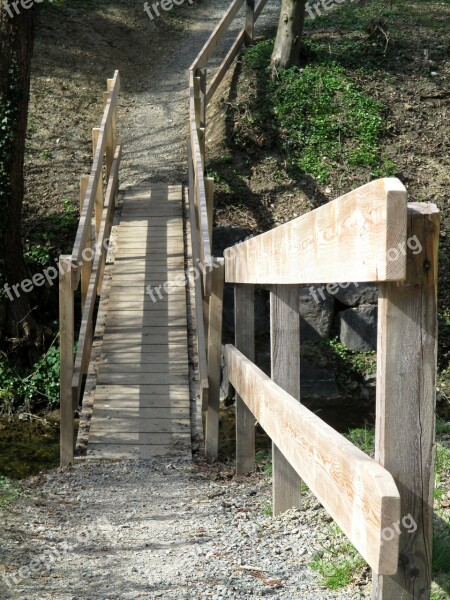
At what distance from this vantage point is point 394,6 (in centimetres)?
1691

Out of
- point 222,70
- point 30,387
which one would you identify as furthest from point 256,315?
point 222,70

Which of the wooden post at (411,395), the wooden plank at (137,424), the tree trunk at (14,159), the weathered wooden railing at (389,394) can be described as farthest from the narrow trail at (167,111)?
the wooden post at (411,395)

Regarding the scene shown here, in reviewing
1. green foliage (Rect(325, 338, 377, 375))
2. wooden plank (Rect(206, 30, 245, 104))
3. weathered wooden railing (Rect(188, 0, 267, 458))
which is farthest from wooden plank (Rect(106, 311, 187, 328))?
wooden plank (Rect(206, 30, 245, 104))

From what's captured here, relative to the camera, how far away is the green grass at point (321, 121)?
11.8 metres

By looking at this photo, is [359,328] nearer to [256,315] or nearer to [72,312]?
[256,315]

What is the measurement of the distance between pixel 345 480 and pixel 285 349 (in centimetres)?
169

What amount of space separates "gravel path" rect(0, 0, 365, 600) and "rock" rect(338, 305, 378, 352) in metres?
4.70

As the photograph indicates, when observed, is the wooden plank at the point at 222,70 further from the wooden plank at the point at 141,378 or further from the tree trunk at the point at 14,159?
the wooden plank at the point at 141,378

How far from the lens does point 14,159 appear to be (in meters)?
8.95

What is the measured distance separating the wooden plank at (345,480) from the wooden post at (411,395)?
0.19 ft

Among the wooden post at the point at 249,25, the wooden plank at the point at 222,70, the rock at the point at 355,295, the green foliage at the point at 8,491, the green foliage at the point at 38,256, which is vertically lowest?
the green foliage at the point at 8,491

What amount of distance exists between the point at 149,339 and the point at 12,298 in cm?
252

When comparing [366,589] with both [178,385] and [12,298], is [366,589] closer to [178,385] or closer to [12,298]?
[178,385]

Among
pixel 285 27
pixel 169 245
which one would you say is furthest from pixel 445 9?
pixel 169 245
